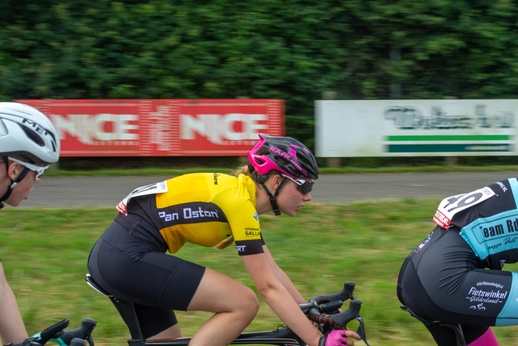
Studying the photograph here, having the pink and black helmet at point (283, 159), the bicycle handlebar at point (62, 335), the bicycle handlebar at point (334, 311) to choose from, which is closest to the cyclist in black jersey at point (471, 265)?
the bicycle handlebar at point (334, 311)

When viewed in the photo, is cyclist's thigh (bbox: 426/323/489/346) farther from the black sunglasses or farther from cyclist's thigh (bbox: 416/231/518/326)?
the black sunglasses

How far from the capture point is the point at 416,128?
1415cm

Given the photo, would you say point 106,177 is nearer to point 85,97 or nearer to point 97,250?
point 85,97

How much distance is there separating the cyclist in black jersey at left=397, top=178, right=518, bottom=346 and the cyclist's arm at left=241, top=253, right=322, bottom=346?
0.57m

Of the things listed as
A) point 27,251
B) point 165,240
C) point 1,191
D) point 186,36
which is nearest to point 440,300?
point 165,240

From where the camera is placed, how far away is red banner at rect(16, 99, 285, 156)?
1372 centimetres

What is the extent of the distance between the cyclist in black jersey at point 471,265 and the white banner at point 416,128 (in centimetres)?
1081

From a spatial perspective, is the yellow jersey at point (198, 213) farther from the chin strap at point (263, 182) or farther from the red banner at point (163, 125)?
the red banner at point (163, 125)

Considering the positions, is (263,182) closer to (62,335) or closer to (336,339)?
(336,339)

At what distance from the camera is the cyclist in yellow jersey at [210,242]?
10.4 feet

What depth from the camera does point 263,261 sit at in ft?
10.5

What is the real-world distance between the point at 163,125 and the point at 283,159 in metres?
10.8

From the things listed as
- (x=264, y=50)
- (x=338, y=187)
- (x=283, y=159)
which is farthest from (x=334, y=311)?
(x=264, y=50)

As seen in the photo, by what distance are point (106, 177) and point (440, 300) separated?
10563mm
